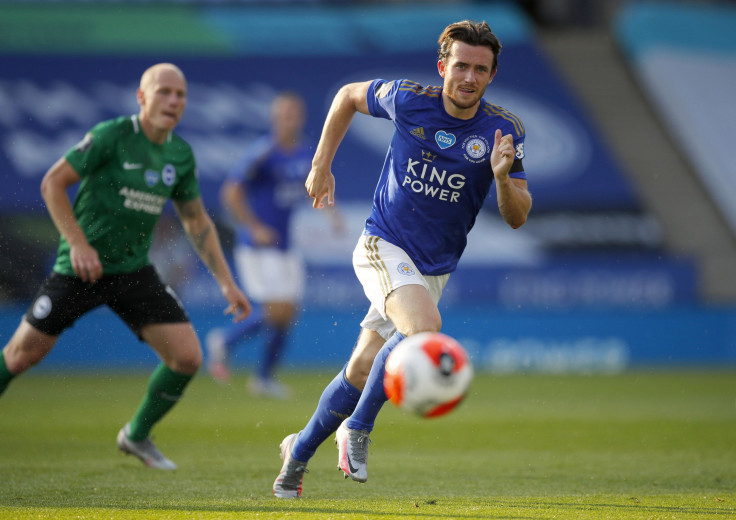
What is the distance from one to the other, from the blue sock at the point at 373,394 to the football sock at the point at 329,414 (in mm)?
77

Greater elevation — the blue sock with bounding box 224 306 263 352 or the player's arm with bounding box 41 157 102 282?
the player's arm with bounding box 41 157 102 282

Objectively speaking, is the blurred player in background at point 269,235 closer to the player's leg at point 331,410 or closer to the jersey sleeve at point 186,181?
the jersey sleeve at point 186,181

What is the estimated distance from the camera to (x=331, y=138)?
5.26m

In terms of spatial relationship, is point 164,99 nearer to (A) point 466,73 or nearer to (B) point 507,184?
(A) point 466,73

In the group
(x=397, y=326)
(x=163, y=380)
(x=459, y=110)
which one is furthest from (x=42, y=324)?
(x=459, y=110)

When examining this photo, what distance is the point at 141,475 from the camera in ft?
19.2

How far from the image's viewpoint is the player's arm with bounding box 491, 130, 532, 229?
4.61m

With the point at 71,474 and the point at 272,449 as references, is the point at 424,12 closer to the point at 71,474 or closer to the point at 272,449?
the point at 272,449

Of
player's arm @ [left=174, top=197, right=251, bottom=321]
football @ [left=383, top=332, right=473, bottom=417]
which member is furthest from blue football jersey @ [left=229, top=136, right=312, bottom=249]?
football @ [left=383, top=332, right=473, bottom=417]

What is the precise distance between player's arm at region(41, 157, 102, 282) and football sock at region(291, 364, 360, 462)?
4.74ft

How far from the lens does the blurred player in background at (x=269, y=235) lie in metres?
10.4

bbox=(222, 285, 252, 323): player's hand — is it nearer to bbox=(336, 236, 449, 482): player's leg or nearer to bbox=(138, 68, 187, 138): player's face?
bbox=(138, 68, 187, 138): player's face

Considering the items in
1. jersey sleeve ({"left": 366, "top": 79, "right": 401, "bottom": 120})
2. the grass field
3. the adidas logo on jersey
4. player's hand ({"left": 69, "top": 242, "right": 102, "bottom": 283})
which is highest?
jersey sleeve ({"left": 366, "top": 79, "right": 401, "bottom": 120})

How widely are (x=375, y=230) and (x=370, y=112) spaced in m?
0.62
